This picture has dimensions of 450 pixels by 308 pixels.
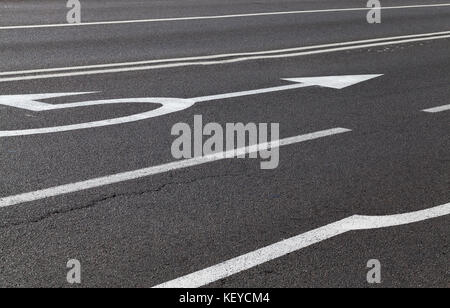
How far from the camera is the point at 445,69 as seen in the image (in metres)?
11.9

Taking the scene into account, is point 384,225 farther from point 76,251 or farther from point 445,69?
point 445,69

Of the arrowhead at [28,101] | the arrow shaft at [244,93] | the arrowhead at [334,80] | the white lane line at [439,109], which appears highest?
the arrowhead at [28,101]

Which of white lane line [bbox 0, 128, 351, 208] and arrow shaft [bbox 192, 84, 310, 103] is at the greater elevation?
arrow shaft [bbox 192, 84, 310, 103]

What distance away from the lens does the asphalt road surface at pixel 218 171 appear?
197 inches

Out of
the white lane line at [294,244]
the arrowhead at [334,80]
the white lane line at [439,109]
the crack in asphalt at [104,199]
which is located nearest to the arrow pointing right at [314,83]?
the arrowhead at [334,80]

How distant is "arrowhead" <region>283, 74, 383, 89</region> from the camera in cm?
1020

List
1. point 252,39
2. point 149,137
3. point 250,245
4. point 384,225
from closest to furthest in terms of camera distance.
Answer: point 250,245 < point 384,225 < point 149,137 < point 252,39

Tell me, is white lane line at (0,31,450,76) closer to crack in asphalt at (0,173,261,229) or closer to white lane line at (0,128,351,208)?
white lane line at (0,128,351,208)

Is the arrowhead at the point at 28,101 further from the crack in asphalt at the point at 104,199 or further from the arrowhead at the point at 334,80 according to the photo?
the arrowhead at the point at 334,80

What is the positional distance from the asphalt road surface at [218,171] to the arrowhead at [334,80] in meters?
0.12

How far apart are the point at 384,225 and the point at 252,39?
26.6 ft

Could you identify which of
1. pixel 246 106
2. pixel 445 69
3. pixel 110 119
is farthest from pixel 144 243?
pixel 445 69

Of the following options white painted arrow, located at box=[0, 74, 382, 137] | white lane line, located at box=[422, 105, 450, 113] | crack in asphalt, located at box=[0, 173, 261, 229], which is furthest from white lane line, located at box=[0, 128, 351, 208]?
white lane line, located at box=[422, 105, 450, 113]

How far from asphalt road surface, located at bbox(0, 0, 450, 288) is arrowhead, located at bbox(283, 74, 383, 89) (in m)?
0.12
